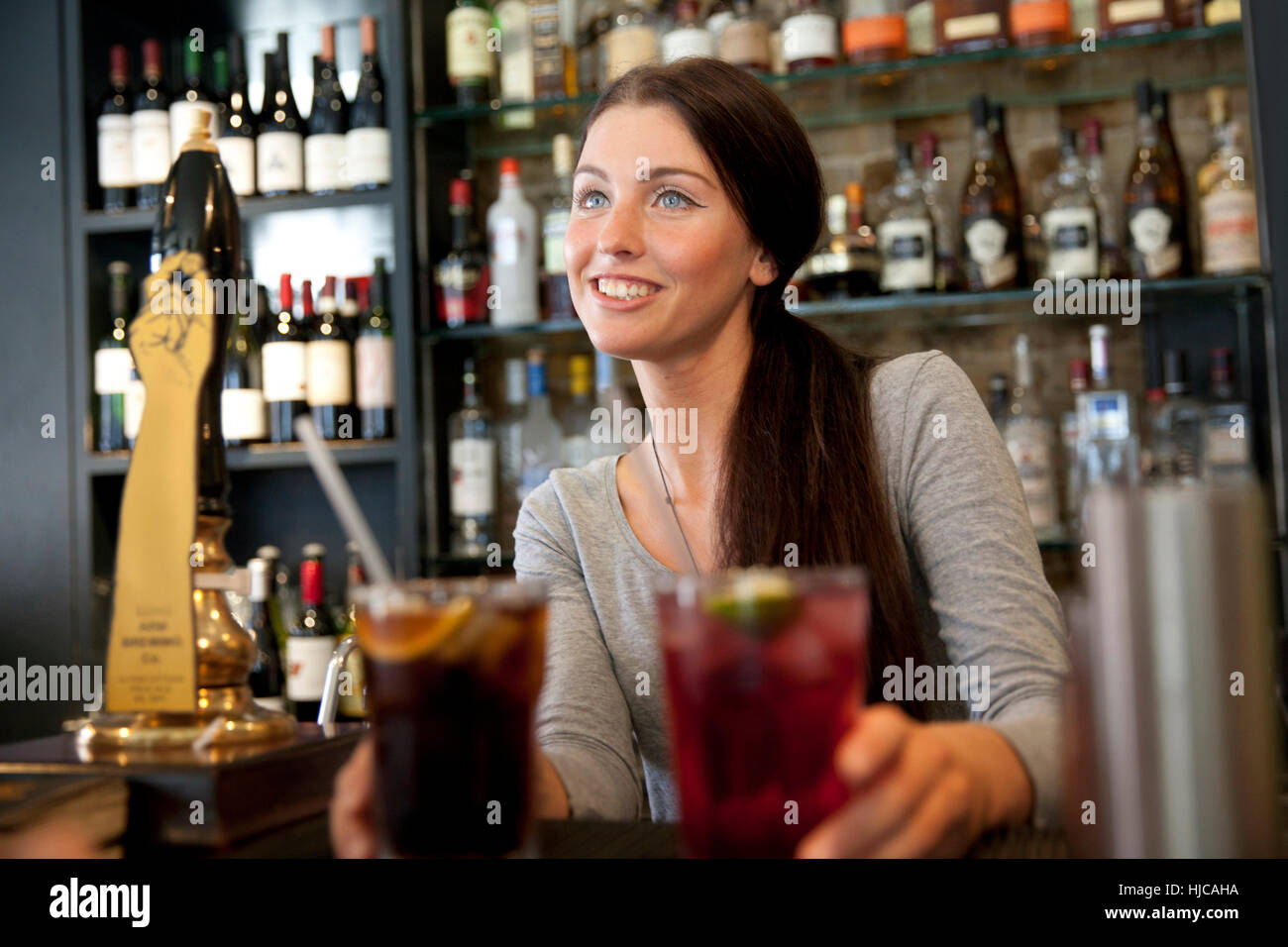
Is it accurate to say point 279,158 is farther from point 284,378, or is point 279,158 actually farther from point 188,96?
point 284,378

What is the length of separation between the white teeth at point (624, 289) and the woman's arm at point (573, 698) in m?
0.23

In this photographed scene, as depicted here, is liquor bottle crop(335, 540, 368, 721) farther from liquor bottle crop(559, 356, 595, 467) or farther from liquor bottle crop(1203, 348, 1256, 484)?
liquor bottle crop(1203, 348, 1256, 484)

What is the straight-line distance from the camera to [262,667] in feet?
7.29

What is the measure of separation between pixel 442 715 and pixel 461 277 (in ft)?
6.08

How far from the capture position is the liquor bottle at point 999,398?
6.72 ft

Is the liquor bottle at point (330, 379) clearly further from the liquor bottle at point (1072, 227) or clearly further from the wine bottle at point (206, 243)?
the wine bottle at point (206, 243)

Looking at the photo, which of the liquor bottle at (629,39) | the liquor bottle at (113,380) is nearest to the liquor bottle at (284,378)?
the liquor bottle at (113,380)

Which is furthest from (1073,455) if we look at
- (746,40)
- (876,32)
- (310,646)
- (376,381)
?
(310,646)

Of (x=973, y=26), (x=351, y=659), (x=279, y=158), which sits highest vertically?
(x=973, y=26)

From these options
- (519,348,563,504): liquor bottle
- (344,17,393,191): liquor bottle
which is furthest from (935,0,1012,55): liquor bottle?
(344,17,393,191): liquor bottle

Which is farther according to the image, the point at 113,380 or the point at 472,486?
the point at 113,380

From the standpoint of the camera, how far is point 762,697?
41 cm

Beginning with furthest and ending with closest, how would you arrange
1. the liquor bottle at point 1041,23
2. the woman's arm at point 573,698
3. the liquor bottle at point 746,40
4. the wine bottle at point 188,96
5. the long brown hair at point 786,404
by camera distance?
the wine bottle at point 188,96 < the liquor bottle at point 746,40 < the liquor bottle at point 1041,23 < the long brown hair at point 786,404 < the woman's arm at point 573,698

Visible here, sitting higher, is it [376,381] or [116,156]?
[116,156]
